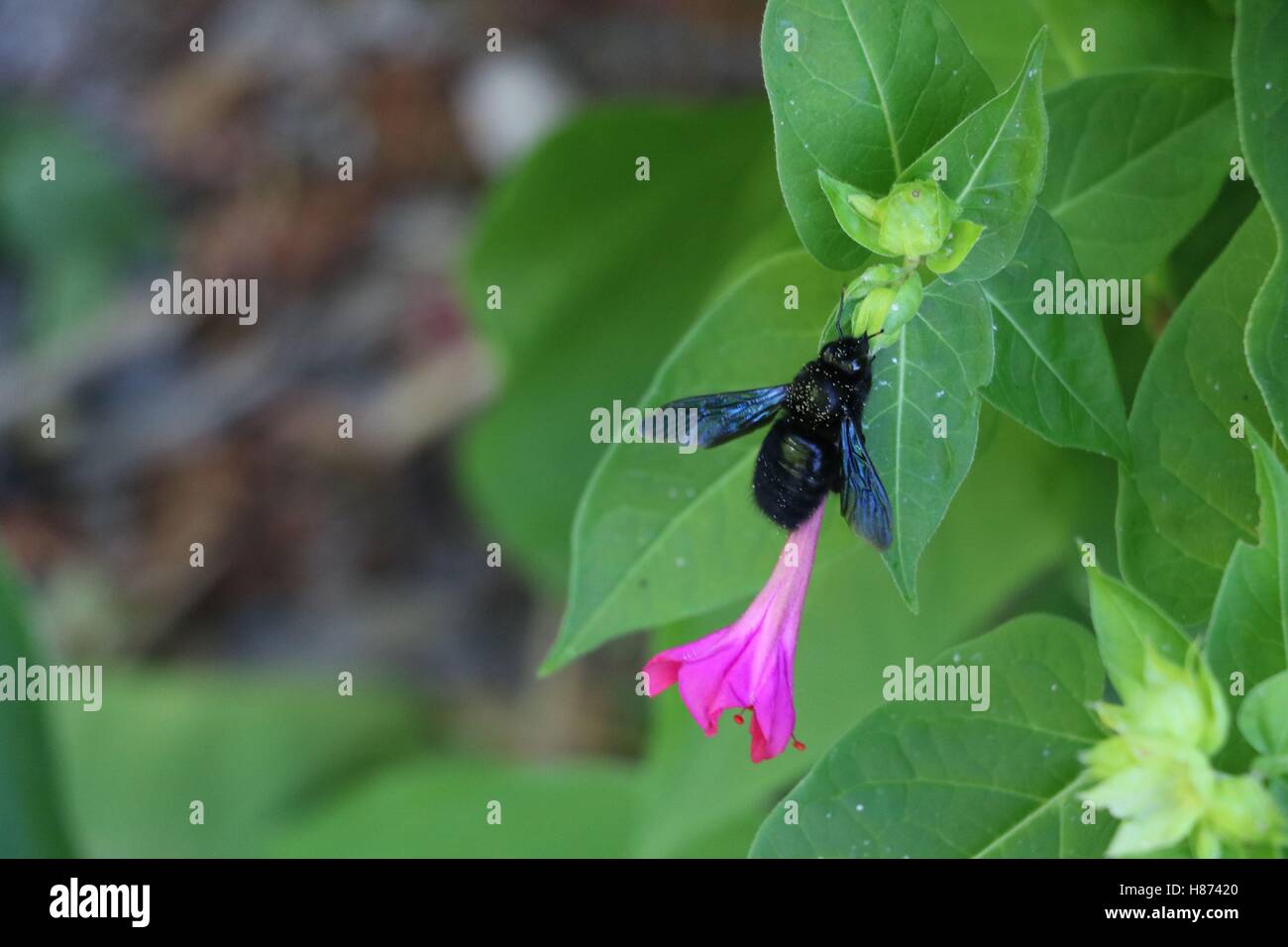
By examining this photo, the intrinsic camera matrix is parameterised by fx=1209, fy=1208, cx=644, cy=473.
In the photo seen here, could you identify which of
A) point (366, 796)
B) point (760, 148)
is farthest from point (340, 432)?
point (760, 148)

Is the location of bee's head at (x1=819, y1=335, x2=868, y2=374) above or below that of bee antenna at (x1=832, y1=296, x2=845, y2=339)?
below

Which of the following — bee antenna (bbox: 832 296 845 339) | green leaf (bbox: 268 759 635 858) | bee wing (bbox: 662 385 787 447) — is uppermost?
bee antenna (bbox: 832 296 845 339)

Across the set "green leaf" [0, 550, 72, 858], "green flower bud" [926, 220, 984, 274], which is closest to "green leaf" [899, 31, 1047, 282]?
"green flower bud" [926, 220, 984, 274]

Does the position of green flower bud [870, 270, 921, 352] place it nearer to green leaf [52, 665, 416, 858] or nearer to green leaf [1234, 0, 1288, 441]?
green leaf [1234, 0, 1288, 441]

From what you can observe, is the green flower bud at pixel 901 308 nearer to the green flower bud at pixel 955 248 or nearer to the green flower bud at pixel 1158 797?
the green flower bud at pixel 955 248

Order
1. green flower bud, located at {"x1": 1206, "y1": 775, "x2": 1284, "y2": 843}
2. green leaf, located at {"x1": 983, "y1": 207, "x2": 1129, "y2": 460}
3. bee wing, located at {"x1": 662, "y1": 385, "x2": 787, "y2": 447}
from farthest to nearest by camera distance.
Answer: bee wing, located at {"x1": 662, "y1": 385, "x2": 787, "y2": 447}
green leaf, located at {"x1": 983, "y1": 207, "x2": 1129, "y2": 460}
green flower bud, located at {"x1": 1206, "y1": 775, "x2": 1284, "y2": 843}
